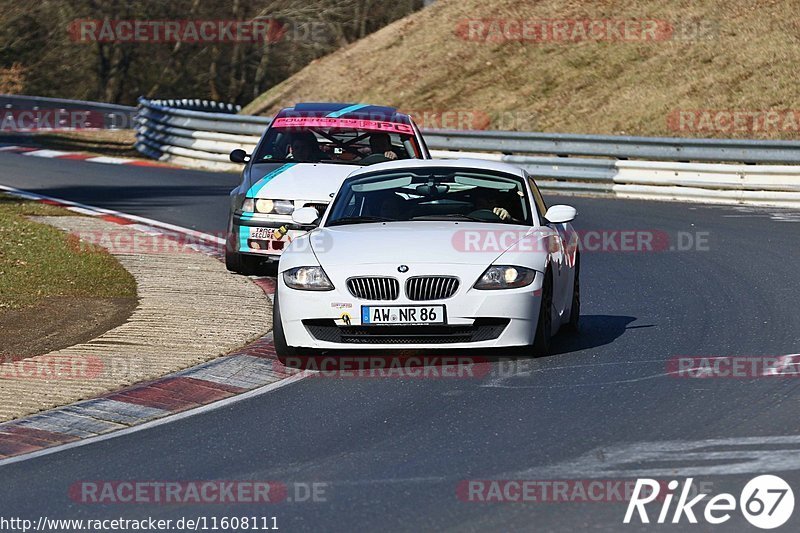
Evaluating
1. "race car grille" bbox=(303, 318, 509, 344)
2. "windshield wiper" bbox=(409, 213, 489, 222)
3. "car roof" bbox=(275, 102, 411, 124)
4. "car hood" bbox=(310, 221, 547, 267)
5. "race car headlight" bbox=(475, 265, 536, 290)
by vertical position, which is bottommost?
"race car grille" bbox=(303, 318, 509, 344)

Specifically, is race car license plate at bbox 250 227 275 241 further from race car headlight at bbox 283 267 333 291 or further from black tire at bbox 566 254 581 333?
race car headlight at bbox 283 267 333 291

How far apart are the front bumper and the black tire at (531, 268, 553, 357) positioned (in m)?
0.09

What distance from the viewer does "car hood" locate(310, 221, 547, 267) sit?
938 cm

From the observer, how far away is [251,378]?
9359 mm

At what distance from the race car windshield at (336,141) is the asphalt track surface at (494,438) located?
3.89 metres

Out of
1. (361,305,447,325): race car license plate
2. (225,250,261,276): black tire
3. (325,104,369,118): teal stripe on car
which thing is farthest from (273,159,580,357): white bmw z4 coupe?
(325,104,369,118): teal stripe on car

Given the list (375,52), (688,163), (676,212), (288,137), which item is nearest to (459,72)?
(375,52)

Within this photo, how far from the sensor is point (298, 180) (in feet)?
45.6

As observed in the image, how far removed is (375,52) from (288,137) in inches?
1049

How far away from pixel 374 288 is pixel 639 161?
50.3 ft

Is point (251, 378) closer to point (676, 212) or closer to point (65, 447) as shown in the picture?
point (65, 447)
